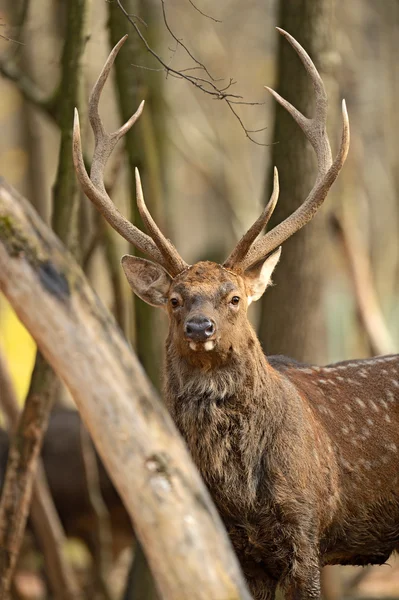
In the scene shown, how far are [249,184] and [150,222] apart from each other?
12.1m

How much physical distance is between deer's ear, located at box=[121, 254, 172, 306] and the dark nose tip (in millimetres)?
754

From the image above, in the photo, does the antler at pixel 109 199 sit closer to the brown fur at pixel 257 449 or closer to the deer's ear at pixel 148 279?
the deer's ear at pixel 148 279

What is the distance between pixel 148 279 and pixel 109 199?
540mm

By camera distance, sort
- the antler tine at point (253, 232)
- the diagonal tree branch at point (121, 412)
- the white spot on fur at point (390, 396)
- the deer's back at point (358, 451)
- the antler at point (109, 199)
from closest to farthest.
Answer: the diagonal tree branch at point (121, 412), the antler tine at point (253, 232), the antler at point (109, 199), the deer's back at point (358, 451), the white spot on fur at point (390, 396)

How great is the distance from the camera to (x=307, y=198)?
247 inches

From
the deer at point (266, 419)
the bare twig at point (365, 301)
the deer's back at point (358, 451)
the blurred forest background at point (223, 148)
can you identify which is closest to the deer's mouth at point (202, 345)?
the deer at point (266, 419)

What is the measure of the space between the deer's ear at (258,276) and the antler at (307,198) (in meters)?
0.06

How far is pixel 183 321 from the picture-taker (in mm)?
5723

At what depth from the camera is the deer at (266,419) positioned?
564 cm

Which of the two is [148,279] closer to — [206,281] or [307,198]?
[206,281]

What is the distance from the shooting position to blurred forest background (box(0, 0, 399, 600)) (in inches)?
313

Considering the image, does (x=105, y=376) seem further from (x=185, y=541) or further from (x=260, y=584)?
(x=260, y=584)

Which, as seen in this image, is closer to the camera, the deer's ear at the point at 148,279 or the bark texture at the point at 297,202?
the deer's ear at the point at 148,279

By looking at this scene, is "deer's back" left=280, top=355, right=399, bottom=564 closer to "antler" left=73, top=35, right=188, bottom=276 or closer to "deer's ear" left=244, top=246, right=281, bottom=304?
"deer's ear" left=244, top=246, right=281, bottom=304
